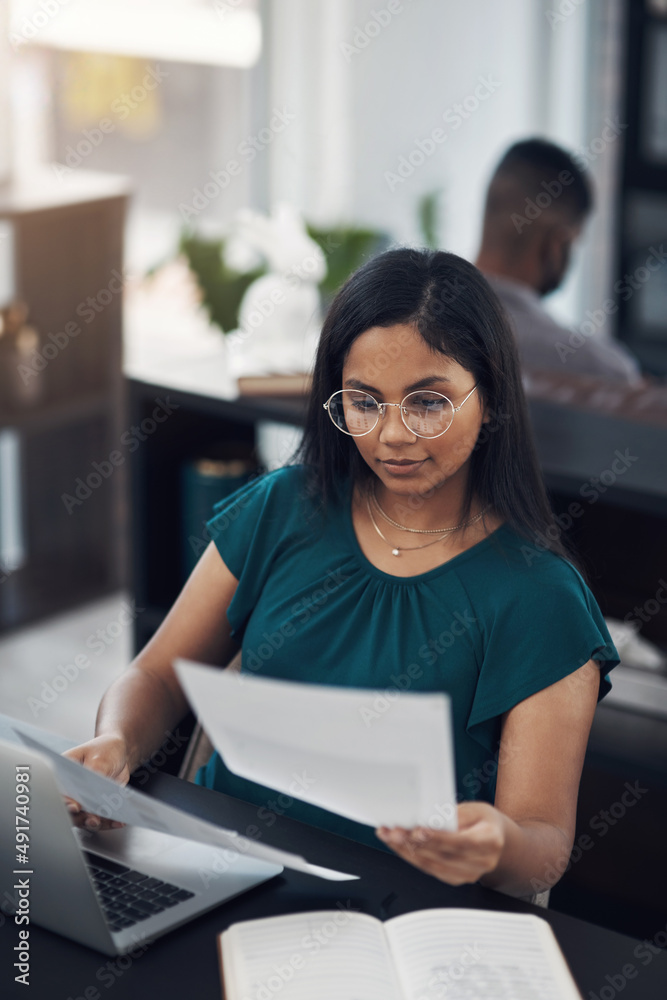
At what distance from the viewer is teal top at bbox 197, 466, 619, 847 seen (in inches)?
48.5

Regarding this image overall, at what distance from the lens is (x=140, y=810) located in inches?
→ 39.4

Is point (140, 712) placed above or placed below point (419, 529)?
below

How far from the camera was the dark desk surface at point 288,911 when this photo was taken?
0.96 metres

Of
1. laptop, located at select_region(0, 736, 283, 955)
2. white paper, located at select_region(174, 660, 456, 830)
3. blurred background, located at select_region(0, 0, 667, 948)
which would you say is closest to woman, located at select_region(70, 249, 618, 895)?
laptop, located at select_region(0, 736, 283, 955)

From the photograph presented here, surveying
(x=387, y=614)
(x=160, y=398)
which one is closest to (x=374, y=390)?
(x=387, y=614)

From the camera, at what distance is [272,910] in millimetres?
1059

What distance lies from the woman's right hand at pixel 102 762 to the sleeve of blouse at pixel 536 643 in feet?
1.23

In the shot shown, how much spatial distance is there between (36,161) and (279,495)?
3048 mm

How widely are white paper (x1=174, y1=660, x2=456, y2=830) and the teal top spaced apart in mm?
287

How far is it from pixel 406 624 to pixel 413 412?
0.24 metres

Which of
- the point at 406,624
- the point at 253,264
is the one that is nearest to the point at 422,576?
the point at 406,624

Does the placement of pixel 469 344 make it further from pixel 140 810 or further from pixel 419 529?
pixel 140 810

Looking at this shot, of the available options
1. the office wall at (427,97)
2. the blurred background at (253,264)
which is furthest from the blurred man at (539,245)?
the office wall at (427,97)

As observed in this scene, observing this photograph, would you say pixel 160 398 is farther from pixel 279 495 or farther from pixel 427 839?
pixel 427 839
